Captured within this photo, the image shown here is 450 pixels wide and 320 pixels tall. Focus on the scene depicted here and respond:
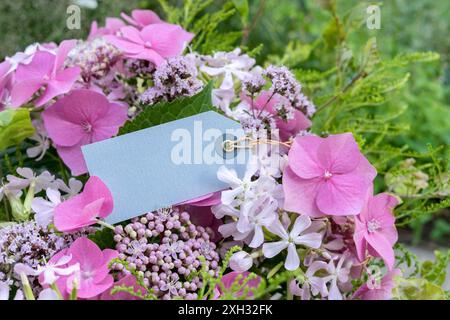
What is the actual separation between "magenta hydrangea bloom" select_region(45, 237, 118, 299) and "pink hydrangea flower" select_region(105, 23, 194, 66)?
0.66 ft

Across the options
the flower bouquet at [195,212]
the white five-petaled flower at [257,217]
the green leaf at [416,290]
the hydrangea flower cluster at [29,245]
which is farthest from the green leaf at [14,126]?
the green leaf at [416,290]

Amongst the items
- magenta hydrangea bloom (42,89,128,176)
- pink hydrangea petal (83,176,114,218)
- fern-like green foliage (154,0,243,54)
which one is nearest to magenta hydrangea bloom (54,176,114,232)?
pink hydrangea petal (83,176,114,218)

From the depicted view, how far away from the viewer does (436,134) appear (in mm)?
2072

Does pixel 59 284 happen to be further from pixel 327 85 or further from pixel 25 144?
pixel 327 85

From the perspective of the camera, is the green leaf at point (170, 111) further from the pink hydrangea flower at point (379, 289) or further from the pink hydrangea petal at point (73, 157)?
the pink hydrangea flower at point (379, 289)

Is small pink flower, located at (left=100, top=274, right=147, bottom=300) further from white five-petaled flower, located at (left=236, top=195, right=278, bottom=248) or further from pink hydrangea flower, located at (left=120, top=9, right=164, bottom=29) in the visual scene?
pink hydrangea flower, located at (left=120, top=9, right=164, bottom=29)

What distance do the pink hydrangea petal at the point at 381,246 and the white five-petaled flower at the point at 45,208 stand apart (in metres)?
0.25

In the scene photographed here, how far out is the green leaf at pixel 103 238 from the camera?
0.48m

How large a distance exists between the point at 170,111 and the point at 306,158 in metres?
0.13

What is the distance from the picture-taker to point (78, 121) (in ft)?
1.89

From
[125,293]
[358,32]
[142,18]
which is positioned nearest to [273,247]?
[125,293]

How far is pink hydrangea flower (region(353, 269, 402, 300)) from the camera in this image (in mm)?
Answer: 456

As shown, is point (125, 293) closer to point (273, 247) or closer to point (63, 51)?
point (273, 247)

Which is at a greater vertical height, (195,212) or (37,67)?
(37,67)
